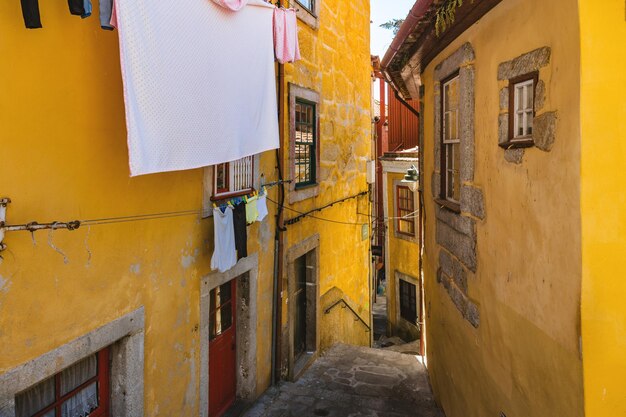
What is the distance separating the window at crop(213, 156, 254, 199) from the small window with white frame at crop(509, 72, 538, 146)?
3.29 m

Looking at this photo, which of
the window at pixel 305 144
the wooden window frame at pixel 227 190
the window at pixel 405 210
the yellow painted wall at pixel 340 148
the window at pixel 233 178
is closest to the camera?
the wooden window frame at pixel 227 190

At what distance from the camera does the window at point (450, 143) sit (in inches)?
236

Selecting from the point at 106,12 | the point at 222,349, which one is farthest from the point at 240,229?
the point at 106,12

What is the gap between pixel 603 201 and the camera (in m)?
2.87

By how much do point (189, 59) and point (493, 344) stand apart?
3696mm

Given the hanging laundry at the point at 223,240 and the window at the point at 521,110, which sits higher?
the window at the point at 521,110

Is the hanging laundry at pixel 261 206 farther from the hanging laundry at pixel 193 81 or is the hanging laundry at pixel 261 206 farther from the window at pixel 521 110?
the window at pixel 521 110

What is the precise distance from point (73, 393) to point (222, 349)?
8.68 feet

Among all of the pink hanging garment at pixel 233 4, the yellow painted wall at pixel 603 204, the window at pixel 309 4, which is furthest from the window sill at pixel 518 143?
the window at pixel 309 4

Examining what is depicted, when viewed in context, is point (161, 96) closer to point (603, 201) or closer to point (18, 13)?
point (18, 13)

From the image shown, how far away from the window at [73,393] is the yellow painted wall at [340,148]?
12.8 feet

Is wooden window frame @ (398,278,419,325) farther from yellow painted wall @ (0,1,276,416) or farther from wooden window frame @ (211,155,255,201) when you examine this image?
yellow painted wall @ (0,1,276,416)

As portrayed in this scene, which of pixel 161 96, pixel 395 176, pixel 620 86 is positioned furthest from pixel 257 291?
pixel 395 176

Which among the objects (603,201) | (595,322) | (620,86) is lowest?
(595,322)
